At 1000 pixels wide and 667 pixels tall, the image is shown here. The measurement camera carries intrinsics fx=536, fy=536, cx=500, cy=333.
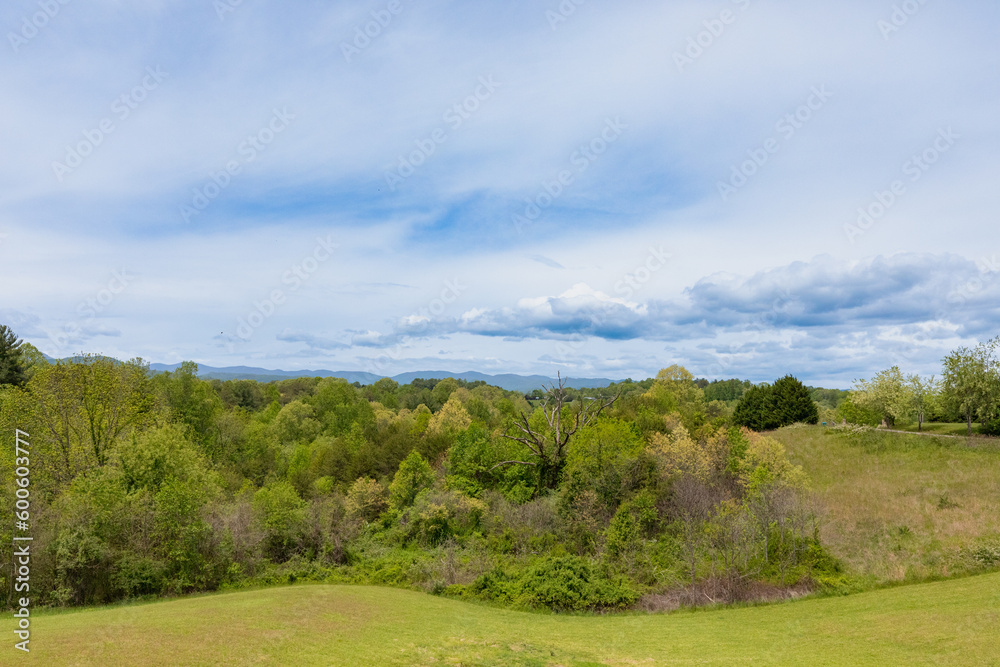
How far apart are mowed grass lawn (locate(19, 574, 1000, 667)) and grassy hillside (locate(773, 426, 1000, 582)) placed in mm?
3683

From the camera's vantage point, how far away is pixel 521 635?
1967 centimetres

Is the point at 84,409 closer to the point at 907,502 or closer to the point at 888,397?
the point at 907,502

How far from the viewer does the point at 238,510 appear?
3541 centimetres

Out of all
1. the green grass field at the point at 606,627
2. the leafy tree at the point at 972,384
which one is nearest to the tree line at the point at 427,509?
the green grass field at the point at 606,627

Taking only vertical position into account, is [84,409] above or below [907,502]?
above

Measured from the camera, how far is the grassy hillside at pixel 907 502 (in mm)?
27469

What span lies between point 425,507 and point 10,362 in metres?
41.5

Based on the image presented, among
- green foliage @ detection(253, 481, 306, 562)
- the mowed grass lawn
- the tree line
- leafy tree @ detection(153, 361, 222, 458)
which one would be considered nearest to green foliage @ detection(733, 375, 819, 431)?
the tree line

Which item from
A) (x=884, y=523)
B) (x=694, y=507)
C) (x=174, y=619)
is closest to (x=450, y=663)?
(x=174, y=619)

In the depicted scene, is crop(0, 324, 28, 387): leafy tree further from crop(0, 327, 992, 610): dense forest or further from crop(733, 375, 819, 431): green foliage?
crop(733, 375, 819, 431): green foliage

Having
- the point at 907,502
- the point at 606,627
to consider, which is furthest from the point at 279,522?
the point at 907,502

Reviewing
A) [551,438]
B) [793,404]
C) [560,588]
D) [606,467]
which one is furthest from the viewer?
[793,404]

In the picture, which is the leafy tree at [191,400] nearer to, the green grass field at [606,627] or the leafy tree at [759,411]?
the green grass field at [606,627]

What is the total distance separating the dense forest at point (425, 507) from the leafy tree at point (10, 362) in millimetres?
144
